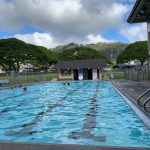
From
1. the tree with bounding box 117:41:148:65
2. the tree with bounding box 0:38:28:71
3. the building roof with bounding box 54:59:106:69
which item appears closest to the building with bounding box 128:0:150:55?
the building roof with bounding box 54:59:106:69

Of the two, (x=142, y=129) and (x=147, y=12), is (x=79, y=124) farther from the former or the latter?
(x=147, y=12)

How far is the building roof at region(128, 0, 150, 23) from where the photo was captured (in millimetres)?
19045

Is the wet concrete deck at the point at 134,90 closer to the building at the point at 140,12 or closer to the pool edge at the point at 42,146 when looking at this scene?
the building at the point at 140,12

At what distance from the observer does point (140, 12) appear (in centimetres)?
2148

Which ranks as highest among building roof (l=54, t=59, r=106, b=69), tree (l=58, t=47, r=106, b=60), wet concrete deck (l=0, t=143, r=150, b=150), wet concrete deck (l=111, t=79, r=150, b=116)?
tree (l=58, t=47, r=106, b=60)

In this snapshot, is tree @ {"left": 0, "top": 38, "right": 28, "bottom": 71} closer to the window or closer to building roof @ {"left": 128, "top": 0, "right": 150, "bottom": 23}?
the window

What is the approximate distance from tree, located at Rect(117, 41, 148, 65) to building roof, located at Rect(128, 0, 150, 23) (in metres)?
78.7

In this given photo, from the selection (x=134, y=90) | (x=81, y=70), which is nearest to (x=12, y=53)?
(x=81, y=70)

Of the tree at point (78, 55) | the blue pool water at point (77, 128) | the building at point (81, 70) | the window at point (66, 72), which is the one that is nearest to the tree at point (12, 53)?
the tree at point (78, 55)

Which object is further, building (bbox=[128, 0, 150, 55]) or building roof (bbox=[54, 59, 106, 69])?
building roof (bbox=[54, 59, 106, 69])

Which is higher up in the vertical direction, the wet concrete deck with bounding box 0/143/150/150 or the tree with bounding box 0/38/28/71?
the tree with bounding box 0/38/28/71

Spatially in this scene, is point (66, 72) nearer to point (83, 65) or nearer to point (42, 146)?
point (83, 65)

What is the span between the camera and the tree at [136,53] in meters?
103

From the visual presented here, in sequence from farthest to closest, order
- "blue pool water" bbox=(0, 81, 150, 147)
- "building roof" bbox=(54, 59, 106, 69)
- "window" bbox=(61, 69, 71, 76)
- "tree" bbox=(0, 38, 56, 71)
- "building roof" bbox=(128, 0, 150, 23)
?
"tree" bbox=(0, 38, 56, 71) < "window" bbox=(61, 69, 71, 76) < "building roof" bbox=(54, 59, 106, 69) < "building roof" bbox=(128, 0, 150, 23) < "blue pool water" bbox=(0, 81, 150, 147)
